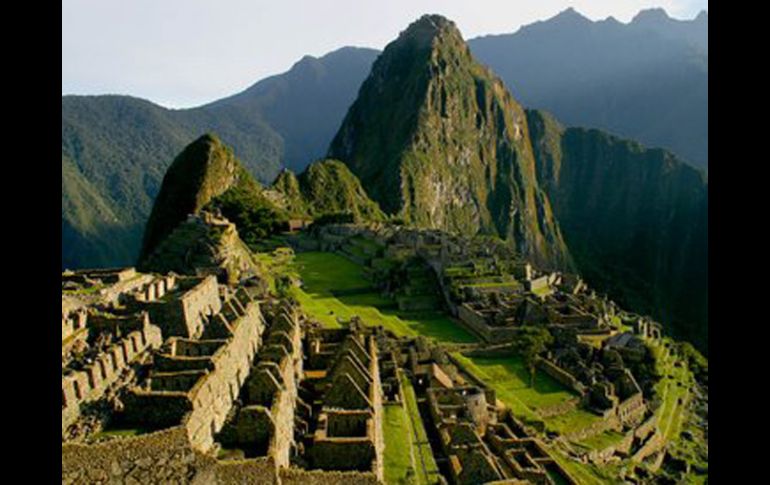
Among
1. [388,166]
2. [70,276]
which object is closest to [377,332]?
[70,276]

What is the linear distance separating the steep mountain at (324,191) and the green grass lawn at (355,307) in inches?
2494

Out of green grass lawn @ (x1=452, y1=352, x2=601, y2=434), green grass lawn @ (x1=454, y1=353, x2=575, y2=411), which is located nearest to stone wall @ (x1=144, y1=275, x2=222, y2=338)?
green grass lawn @ (x1=452, y1=352, x2=601, y2=434)

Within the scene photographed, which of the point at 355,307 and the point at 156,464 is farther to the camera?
the point at 355,307

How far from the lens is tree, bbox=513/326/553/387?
36.0 metres

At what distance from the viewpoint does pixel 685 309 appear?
149 meters

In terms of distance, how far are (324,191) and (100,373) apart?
124 meters

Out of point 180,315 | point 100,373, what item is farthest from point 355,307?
point 100,373

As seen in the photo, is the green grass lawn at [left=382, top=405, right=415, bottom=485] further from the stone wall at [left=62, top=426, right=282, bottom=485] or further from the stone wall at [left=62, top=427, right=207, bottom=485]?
the stone wall at [left=62, top=427, right=207, bottom=485]

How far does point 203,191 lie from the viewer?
97.6 metres

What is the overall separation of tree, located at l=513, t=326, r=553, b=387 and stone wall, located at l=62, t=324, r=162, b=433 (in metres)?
22.8

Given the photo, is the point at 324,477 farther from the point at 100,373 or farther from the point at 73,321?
the point at 73,321
